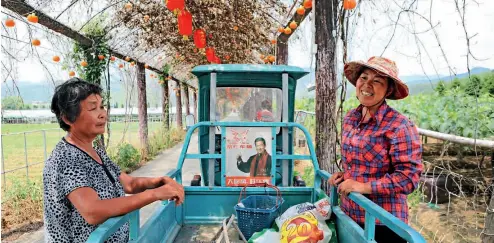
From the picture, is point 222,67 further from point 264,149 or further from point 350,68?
point 350,68

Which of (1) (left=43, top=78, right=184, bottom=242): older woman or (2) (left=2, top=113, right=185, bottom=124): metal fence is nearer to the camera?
(1) (left=43, top=78, right=184, bottom=242): older woman

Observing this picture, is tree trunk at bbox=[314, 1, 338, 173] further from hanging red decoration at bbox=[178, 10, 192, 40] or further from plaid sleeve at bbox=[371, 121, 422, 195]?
plaid sleeve at bbox=[371, 121, 422, 195]

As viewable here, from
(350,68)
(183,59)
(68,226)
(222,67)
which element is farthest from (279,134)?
(183,59)

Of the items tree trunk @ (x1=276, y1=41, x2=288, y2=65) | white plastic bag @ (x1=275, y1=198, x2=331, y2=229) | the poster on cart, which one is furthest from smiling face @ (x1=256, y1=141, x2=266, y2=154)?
tree trunk @ (x1=276, y1=41, x2=288, y2=65)

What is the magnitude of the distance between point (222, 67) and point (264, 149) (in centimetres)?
101

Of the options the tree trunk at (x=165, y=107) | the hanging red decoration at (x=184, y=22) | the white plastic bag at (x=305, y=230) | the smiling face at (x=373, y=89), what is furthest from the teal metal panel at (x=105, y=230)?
the tree trunk at (x=165, y=107)

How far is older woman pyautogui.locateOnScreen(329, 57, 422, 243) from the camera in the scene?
68.8 inches

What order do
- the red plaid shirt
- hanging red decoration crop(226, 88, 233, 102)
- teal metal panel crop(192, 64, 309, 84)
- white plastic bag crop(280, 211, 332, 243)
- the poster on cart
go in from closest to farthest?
the red plaid shirt < white plastic bag crop(280, 211, 332, 243) < the poster on cart < teal metal panel crop(192, 64, 309, 84) < hanging red decoration crop(226, 88, 233, 102)

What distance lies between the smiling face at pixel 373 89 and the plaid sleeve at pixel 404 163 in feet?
0.75

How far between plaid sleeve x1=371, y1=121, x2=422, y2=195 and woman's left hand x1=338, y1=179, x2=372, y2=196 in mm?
72

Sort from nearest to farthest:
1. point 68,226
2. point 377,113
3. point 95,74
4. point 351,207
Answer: point 68,226 < point 377,113 < point 351,207 < point 95,74

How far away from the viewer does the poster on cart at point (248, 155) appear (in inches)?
139

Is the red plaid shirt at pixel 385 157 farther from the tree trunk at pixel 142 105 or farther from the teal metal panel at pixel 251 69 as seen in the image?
the tree trunk at pixel 142 105

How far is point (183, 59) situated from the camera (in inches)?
512
